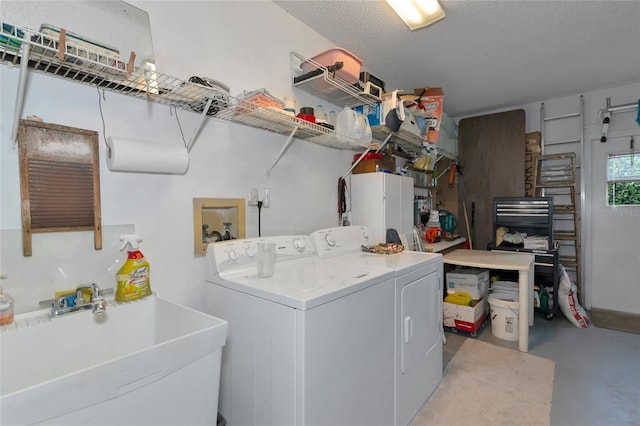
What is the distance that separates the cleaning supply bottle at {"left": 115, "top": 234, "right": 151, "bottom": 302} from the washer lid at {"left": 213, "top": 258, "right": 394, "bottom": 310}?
1.05 feet

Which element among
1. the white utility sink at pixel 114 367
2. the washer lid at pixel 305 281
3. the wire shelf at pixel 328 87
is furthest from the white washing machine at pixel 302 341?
the wire shelf at pixel 328 87

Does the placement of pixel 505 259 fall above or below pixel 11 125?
below

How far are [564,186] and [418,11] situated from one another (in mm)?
3083

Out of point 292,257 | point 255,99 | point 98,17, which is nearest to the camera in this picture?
point 98,17

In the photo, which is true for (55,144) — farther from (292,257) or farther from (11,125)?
(292,257)

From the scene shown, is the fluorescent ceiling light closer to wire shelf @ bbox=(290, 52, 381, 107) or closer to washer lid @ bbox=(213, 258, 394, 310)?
wire shelf @ bbox=(290, 52, 381, 107)

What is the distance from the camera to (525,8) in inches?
83.3

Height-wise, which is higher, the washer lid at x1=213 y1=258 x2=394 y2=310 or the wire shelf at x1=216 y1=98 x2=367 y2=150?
the wire shelf at x1=216 y1=98 x2=367 y2=150

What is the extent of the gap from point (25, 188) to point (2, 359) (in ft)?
1.84

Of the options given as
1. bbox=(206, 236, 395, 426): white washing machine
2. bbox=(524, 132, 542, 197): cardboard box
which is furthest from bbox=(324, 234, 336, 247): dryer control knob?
bbox=(524, 132, 542, 197): cardboard box

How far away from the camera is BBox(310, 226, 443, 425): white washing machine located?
5.59 ft

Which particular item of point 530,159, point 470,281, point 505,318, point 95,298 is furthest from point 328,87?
point 530,159

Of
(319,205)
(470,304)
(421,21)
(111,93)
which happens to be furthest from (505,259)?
(111,93)

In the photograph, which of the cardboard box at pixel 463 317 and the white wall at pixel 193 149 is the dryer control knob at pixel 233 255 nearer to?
the white wall at pixel 193 149
